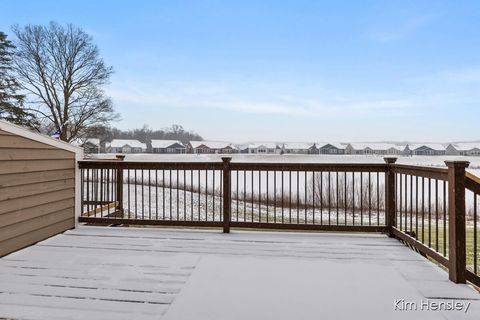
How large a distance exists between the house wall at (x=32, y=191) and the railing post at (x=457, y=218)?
3692 millimetres

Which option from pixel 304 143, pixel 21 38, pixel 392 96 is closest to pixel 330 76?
pixel 392 96

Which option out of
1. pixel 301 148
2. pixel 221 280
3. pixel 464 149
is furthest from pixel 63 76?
pixel 464 149

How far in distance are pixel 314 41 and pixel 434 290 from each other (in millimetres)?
13360

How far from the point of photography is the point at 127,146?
159ft

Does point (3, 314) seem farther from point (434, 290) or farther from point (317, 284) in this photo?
point (434, 290)

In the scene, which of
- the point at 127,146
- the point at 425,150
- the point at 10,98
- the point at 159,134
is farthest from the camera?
the point at 159,134

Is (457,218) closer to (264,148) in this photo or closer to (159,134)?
(264,148)

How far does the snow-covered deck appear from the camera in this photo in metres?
2.07

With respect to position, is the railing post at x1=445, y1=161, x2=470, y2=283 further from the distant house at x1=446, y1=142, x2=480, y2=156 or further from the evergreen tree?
the distant house at x1=446, y1=142, x2=480, y2=156

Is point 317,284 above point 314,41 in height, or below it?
below

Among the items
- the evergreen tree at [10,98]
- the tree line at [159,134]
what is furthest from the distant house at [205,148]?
the evergreen tree at [10,98]

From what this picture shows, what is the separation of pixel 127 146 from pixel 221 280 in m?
48.6

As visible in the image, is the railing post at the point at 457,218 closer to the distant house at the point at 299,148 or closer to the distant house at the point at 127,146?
the distant house at the point at 127,146

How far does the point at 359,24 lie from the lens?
13047 millimetres
